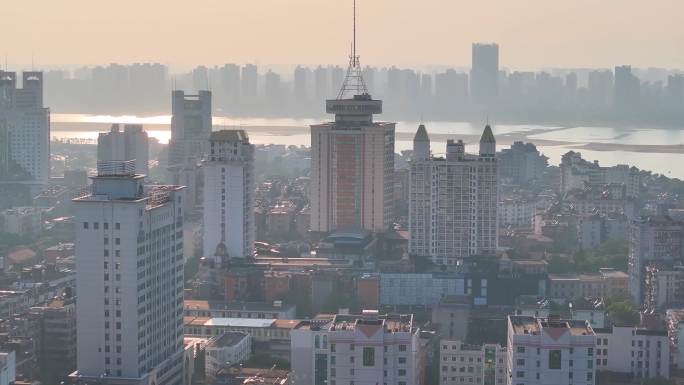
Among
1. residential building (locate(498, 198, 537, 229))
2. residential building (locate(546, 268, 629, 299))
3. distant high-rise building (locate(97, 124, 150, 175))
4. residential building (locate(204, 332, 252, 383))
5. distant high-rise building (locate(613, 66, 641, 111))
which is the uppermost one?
distant high-rise building (locate(613, 66, 641, 111))

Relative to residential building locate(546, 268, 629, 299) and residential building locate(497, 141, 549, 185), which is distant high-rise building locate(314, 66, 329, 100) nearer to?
residential building locate(497, 141, 549, 185)

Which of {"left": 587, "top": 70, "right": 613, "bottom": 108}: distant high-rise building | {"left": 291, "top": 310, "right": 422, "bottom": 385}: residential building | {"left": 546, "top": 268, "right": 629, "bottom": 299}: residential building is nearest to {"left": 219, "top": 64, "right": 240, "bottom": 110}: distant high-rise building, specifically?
{"left": 587, "top": 70, "right": 613, "bottom": 108}: distant high-rise building

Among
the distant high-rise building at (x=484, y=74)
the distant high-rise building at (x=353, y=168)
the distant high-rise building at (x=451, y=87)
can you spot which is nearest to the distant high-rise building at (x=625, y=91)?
the distant high-rise building at (x=484, y=74)

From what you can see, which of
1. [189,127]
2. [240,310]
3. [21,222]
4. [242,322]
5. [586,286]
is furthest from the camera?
[189,127]

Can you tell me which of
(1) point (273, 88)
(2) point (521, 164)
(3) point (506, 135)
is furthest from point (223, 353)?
(1) point (273, 88)

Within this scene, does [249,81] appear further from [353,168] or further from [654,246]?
[654,246]

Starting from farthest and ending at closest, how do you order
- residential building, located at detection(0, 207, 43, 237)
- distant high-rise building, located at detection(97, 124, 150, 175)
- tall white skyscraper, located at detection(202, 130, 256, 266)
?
distant high-rise building, located at detection(97, 124, 150, 175) → residential building, located at detection(0, 207, 43, 237) → tall white skyscraper, located at detection(202, 130, 256, 266)

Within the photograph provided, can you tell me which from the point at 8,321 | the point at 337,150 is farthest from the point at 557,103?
the point at 8,321

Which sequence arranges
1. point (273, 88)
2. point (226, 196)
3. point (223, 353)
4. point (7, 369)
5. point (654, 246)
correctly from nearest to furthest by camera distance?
point (7, 369), point (223, 353), point (654, 246), point (226, 196), point (273, 88)
